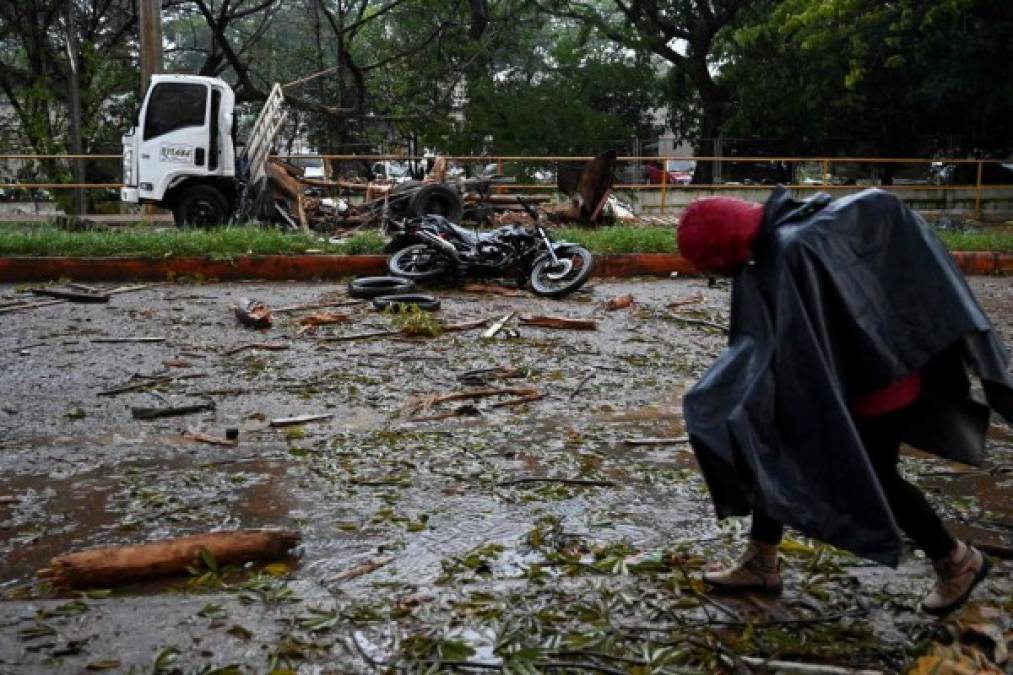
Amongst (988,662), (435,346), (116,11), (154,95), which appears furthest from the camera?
(116,11)

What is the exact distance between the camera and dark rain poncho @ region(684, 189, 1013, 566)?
307cm

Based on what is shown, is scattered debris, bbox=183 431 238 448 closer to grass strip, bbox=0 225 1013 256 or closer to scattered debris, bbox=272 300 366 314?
scattered debris, bbox=272 300 366 314

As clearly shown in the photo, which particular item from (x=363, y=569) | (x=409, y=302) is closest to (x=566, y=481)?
(x=363, y=569)

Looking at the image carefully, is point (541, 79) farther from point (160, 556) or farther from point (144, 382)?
point (160, 556)

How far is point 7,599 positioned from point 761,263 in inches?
114

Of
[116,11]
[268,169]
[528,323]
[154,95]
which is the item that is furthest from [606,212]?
[116,11]

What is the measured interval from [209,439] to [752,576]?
3.33 metres

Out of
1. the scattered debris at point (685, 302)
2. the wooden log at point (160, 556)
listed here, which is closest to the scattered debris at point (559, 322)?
the scattered debris at point (685, 302)

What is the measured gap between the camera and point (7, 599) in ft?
12.5

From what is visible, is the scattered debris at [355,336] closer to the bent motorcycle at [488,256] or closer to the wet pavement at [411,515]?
the wet pavement at [411,515]

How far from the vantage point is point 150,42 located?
19.8 metres

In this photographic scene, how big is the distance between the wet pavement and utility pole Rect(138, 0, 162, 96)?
12458 millimetres

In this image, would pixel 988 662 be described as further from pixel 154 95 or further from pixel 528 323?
pixel 154 95

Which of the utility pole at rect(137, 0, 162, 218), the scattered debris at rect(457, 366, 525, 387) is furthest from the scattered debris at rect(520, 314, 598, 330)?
the utility pole at rect(137, 0, 162, 218)
